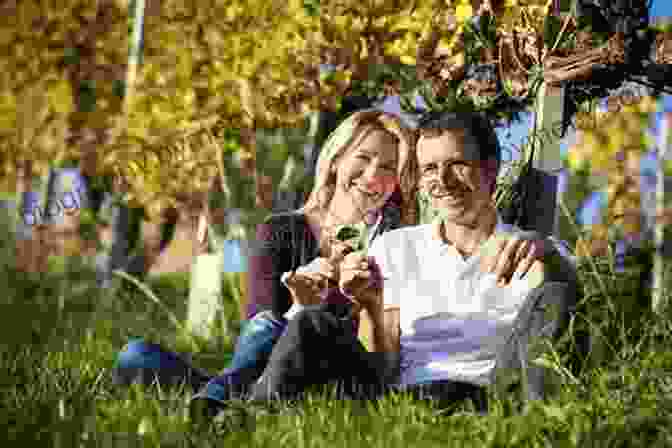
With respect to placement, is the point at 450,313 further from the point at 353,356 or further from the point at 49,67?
the point at 49,67

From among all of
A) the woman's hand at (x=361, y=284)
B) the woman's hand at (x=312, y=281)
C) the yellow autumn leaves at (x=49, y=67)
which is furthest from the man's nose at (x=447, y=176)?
the yellow autumn leaves at (x=49, y=67)

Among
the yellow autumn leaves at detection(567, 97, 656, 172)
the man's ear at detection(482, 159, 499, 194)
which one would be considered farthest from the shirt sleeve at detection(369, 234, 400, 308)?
the yellow autumn leaves at detection(567, 97, 656, 172)

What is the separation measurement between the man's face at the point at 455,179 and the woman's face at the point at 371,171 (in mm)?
215

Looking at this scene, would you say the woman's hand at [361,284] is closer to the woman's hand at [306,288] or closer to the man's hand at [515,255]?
the woman's hand at [306,288]

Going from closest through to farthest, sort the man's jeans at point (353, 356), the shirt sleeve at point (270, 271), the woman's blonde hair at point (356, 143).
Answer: the man's jeans at point (353, 356) < the woman's blonde hair at point (356, 143) < the shirt sleeve at point (270, 271)

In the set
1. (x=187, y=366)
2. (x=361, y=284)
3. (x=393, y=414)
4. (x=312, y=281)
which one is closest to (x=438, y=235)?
(x=361, y=284)

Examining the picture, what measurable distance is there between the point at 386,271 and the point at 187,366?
2.59 ft

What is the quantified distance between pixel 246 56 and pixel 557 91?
2725mm

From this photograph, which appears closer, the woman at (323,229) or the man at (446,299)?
the man at (446,299)

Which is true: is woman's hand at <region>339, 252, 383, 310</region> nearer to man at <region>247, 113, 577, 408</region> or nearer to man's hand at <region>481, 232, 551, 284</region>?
man at <region>247, 113, 577, 408</region>

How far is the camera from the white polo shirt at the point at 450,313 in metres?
2.95

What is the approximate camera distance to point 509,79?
3.49m

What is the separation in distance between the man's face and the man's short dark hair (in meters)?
0.02

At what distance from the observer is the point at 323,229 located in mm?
3418
